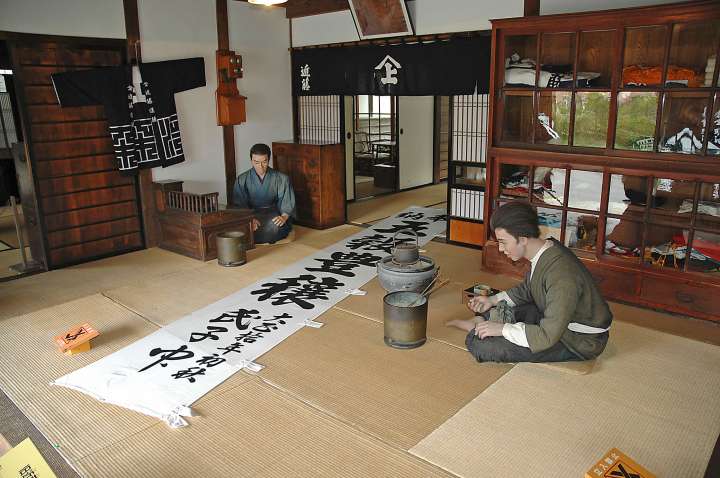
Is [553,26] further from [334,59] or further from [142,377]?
[142,377]

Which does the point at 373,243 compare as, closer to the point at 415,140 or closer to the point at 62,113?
the point at 62,113

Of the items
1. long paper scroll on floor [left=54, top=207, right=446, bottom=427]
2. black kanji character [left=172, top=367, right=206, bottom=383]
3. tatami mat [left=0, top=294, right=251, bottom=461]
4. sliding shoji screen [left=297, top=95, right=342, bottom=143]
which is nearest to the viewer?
tatami mat [left=0, top=294, right=251, bottom=461]

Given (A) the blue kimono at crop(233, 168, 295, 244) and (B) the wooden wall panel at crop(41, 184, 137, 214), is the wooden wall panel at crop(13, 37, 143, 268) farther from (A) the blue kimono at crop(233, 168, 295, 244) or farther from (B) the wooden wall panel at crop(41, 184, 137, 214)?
(A) the blue kimono at crop(233, 168, 295, 244)

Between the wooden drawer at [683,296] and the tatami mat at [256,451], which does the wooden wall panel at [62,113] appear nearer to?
the tatami mat at [256,451]

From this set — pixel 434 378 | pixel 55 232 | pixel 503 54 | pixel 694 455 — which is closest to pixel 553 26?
pixel 503 54

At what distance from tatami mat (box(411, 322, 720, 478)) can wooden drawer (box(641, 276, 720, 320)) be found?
56cm

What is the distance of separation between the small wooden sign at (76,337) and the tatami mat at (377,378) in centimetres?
115

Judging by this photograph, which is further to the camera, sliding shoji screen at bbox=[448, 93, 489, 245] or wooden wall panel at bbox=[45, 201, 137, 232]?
sliding shoji screen at bbox=[448, 93, 489, 245]

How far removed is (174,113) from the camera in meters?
5.91

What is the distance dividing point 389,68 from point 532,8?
1.68m

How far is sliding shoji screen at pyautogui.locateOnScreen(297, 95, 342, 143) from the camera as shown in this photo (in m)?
7.25

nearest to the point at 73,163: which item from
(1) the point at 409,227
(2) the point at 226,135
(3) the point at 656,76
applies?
(2) the point at 226,135

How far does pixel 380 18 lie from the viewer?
586cm

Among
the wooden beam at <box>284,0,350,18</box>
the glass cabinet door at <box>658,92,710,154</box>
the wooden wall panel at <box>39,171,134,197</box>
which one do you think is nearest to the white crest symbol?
the wooden beam at <box>284,0,350,18</box>
